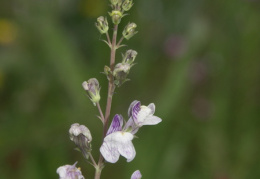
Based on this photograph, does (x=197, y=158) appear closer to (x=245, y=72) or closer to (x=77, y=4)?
(x=245, y=72)

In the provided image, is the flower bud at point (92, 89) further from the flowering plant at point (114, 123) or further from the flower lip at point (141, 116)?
the flower lip at point (141, 116)

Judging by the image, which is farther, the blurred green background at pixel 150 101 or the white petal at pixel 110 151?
the blurred green background at pixel 150 101

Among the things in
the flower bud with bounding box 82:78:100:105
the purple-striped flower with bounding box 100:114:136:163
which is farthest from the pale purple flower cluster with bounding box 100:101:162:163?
the flower bud with bounding box 82:78:100:105

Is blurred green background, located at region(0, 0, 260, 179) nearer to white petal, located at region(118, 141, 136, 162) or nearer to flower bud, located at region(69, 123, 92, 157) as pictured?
flower bud, located at region(69, 123, 92, 157)

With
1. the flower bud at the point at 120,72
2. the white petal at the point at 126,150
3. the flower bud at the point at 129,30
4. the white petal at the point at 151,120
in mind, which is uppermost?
the flower bud at the point at 129,30

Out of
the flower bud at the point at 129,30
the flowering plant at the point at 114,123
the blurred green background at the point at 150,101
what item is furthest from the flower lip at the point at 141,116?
the blurred green background at the point at 150,101

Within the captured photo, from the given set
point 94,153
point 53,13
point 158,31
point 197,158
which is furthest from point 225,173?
point 158,31

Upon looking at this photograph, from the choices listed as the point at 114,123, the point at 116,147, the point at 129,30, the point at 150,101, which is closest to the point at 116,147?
the point at 116,147
